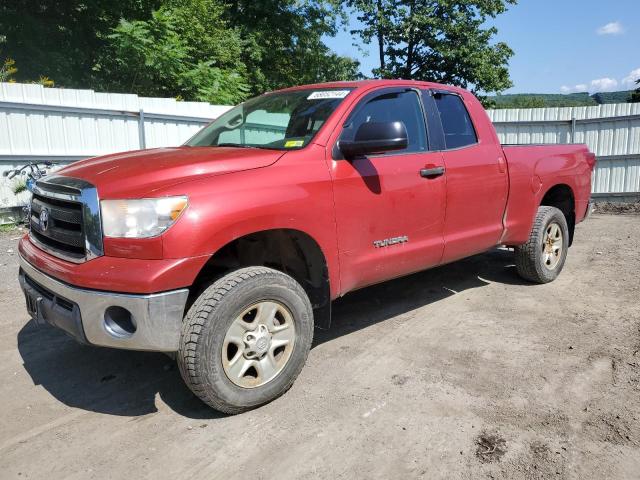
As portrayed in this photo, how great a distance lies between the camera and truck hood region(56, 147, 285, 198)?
2771 mm

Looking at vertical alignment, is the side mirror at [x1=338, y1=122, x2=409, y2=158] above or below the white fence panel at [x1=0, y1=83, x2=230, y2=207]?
below

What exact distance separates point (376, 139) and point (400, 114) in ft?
2.83

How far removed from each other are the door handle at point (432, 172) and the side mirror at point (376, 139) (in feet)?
1.97

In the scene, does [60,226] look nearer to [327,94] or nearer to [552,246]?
[327,94]

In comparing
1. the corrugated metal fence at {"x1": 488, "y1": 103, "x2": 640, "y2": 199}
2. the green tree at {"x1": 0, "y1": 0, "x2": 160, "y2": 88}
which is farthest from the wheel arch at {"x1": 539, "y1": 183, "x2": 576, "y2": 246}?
the green tree at {"x1": 0, "y1": 0, "x2": 160, "y2": 88}

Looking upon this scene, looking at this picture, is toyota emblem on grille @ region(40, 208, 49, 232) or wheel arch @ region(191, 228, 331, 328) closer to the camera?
toyota emblem on grille @ region(40, 208, 49, 232)

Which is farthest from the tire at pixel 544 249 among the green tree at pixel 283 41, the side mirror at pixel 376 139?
the green tree at pixel 283 41

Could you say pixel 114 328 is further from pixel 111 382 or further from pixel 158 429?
pixel 111 382

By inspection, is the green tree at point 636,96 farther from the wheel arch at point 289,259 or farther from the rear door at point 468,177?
the wheel arch at point 289,259

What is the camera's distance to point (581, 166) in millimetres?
5828

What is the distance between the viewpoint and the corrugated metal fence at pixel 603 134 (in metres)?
11.4

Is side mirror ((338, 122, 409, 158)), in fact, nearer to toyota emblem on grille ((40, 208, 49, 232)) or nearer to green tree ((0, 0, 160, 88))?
toyota emblem on grille ((40, 208, 49, 232))

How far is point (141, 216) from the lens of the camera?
2695 millimetres

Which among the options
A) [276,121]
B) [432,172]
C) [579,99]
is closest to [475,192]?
[432,172]
